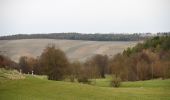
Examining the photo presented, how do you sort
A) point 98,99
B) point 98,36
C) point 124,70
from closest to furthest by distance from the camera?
point 98,99 → point 124,70 → point 98,36

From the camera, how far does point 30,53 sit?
96.4 m

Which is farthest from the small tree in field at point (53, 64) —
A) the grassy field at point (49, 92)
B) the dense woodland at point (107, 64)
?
the grassy field at point (49, 92)

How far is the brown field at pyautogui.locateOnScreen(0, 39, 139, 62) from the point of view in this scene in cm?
9578

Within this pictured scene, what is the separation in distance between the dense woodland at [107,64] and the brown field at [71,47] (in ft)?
24.4

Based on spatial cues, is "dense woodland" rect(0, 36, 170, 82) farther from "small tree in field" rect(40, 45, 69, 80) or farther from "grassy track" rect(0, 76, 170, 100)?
"grassy track" rect(0, 76, 170, 100)

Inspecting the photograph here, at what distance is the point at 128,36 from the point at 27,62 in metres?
51.2

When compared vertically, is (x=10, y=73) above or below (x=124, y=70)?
above

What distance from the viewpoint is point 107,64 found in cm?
8875

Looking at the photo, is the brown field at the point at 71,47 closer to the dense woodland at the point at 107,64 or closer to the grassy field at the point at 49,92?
the dense woodland at the point at 107,64

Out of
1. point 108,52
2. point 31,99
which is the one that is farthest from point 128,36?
point 31,99

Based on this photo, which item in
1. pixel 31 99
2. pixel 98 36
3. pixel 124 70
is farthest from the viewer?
pixel 98 36

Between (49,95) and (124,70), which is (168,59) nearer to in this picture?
(124,70)

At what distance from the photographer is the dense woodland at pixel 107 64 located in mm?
51531

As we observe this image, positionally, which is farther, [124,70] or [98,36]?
[98,36]
